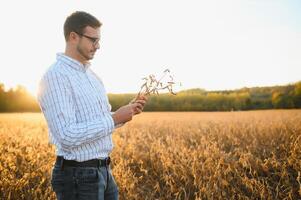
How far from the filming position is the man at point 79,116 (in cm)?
255

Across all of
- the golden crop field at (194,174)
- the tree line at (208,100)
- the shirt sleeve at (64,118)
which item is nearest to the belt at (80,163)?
the shirt sleeve at (64,118)

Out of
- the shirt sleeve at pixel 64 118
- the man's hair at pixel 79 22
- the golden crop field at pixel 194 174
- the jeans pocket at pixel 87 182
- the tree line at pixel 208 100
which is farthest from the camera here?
the tree line at pixel 208 100

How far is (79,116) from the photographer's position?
270 centimetres

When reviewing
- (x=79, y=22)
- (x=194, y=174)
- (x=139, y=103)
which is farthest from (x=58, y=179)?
(x=194, y=174)

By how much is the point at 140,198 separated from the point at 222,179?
1.18 metres

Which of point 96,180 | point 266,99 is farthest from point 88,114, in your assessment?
point 266,99

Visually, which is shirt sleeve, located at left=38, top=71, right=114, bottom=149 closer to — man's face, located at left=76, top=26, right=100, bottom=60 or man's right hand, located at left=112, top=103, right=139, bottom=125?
man's right hand, located at left=112, top=103, right=139, bottom=125

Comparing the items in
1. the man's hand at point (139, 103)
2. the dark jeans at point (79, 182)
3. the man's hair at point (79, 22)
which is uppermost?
the man's hair at point (79, 22)

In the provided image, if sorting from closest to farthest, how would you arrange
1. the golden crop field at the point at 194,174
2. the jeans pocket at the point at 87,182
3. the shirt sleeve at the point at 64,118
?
the shirt sleeve at the point at 64,118
the jeans pocket at the point at 87,182
the golden crop field at the point at 194,174

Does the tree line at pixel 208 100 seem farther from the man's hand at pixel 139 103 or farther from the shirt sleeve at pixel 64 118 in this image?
the shirt sleeve at pixel 64 118

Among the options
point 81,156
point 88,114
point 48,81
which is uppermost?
point 48,81

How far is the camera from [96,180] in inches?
105

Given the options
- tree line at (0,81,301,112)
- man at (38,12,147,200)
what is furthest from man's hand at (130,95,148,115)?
tree line at (0,81,301,112)

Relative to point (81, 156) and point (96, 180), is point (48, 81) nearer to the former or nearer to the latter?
point (81, 156)
